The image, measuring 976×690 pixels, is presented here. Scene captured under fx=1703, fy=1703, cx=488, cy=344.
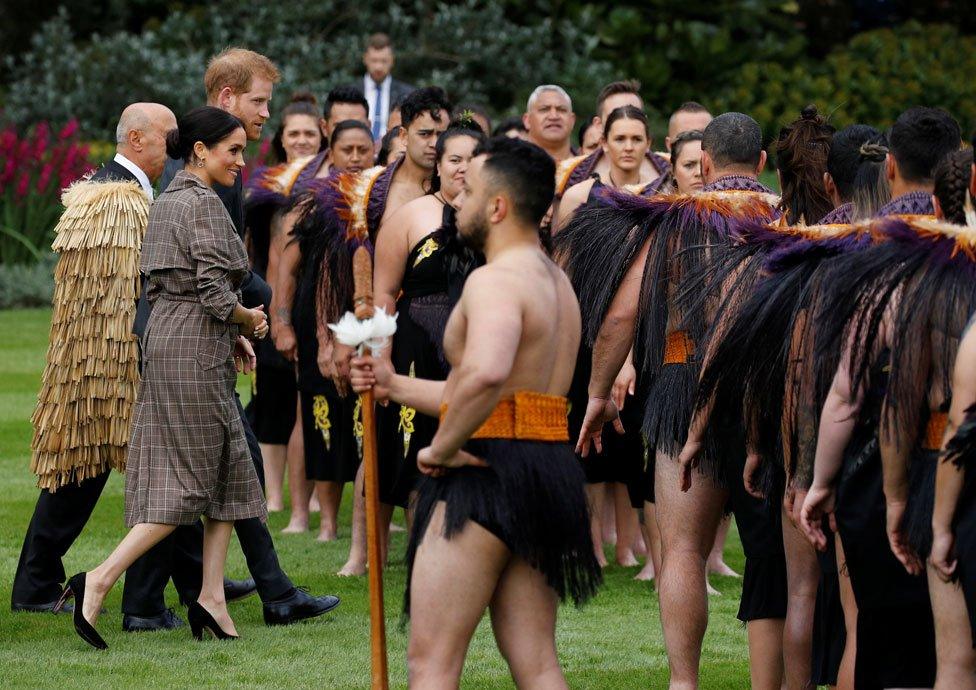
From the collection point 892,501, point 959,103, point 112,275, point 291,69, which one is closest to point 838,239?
point 892,501

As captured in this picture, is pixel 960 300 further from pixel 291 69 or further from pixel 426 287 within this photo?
pixel 291 69

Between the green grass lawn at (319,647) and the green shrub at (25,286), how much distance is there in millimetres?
11226

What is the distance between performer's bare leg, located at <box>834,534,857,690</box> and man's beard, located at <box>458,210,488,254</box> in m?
1.43

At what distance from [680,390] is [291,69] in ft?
61.4

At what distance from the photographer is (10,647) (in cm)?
688

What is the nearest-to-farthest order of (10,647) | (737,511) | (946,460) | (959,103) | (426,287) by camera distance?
1. (946,460)
2. (737,511)
3. (10,647)
4. (426,287)
5. (959,103)

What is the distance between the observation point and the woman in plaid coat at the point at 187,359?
6.79 m

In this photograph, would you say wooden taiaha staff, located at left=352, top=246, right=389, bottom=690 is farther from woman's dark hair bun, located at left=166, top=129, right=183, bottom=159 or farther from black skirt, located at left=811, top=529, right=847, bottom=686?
woman's dark hair bun, located at left=166, top=129, right=183, bottom=159

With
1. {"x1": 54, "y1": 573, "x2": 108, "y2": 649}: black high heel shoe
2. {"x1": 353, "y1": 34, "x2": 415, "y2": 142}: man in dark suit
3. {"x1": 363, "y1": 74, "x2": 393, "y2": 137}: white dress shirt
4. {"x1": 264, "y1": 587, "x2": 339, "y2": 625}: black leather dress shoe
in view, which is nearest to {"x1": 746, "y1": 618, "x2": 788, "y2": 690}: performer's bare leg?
{"x1": 264, "y1": 587, "x2": 339, "y2": 625}: black leather dress shoe

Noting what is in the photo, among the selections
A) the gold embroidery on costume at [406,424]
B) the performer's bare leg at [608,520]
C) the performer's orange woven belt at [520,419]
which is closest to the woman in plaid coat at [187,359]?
the gold embroidery on costume at [406,424]

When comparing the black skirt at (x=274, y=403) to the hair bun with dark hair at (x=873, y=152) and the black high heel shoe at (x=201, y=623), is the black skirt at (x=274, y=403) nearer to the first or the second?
the black high heel shoe at (x=201, y=623)

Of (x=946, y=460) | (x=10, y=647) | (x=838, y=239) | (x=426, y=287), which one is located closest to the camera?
(x=946, y=460)

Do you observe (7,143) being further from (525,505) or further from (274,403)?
(525,505)

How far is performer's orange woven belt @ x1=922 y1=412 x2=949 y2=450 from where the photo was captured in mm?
4578
